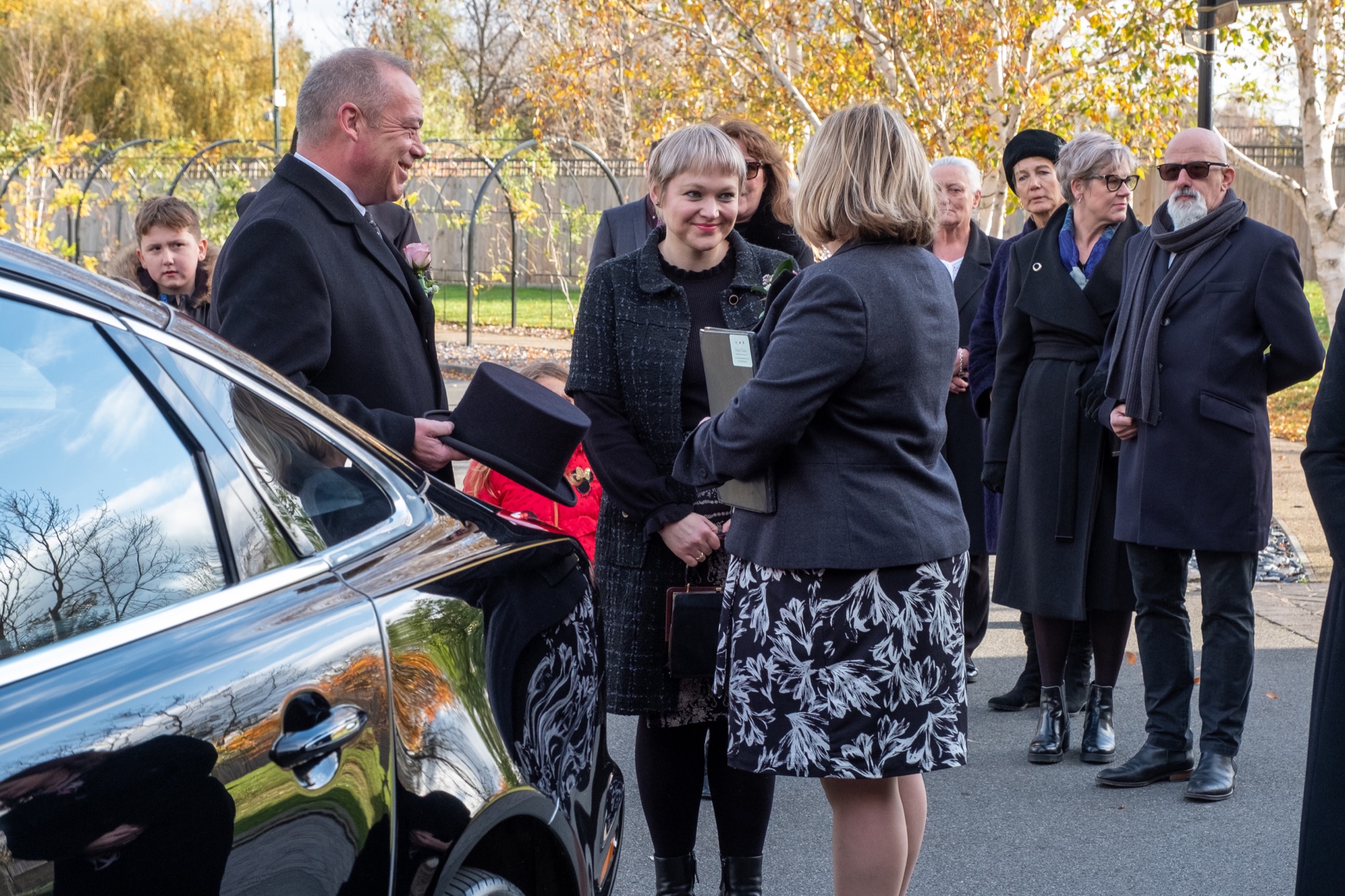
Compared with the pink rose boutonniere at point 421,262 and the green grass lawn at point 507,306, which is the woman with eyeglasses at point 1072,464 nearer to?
the pink rose boutonniere at point 421,262

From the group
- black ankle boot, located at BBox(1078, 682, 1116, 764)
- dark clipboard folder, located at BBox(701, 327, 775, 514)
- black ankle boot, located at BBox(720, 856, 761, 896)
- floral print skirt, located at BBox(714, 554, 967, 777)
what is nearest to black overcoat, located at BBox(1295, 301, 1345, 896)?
floral print skirt, located at BBox(714, 554, 967, 777)

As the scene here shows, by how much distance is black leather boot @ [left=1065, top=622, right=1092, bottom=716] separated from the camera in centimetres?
525

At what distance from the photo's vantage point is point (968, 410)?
5688 mm

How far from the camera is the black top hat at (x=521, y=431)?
2832mm

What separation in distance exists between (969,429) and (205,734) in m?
4.48

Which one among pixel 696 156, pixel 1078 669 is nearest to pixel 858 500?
pixel 696 156

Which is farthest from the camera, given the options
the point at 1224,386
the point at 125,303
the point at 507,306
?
the point at 507,306

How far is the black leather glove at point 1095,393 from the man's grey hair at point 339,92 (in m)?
2.66

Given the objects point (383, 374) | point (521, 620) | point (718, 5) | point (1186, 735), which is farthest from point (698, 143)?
point (718, 5)

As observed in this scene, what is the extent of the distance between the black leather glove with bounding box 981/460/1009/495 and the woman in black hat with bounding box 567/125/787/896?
75.3 inches

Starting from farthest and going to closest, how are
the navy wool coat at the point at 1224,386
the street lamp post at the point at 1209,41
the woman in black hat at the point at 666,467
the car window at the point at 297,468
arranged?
the street lamp post at the point at 1209,41 < the navy wool coat at the point at 1224,386 < the woman in black hat at the point at 666,467 < the car window at the point at 297,468

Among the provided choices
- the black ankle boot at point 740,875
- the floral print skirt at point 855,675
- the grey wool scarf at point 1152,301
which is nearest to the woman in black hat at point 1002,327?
the grey wool scarf at point 1152,301

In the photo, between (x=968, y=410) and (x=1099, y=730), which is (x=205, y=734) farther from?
(x=968, y=410)

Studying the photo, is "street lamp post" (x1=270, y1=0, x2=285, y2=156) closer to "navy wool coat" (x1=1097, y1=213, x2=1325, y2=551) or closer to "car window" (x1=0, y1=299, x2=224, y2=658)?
"navy wool coat" (x1=1097, y1=213, x2=1325, y2=551)
